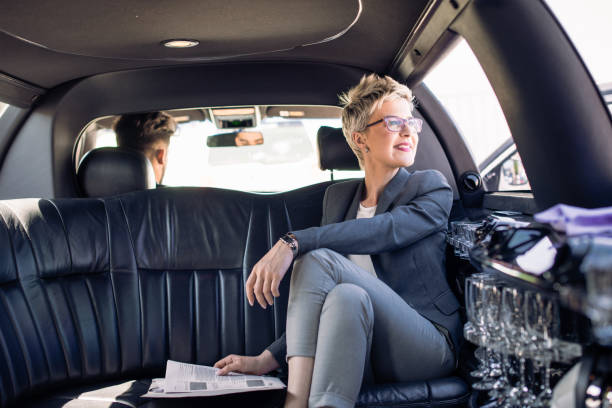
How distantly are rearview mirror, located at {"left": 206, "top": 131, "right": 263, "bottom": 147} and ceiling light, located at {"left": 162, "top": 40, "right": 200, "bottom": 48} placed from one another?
0.57 m

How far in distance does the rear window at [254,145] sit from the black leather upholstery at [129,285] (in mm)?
301

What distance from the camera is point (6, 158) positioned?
2736 mm

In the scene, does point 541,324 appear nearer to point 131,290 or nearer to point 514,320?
point 514,320

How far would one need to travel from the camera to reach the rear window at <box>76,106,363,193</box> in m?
2.84

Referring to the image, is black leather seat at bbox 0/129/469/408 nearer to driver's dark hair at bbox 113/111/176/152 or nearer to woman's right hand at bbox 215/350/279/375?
woman's right hand at bbox 215/350/279/375

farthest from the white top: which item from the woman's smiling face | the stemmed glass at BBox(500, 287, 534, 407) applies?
the stemmed glass at BBox(500, 287, 534, 407)

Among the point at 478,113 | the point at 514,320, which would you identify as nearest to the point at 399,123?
the point at 478,113

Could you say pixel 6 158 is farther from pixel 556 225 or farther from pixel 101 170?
pixel 556 225

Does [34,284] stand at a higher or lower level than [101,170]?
lower

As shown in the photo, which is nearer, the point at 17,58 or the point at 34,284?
the point at 34,284

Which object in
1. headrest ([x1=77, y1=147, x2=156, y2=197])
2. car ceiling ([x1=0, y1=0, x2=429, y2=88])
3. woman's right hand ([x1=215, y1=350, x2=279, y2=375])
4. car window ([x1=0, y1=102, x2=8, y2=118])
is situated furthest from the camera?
car window ([x1=0, y1=102, x2=8, y2=118])

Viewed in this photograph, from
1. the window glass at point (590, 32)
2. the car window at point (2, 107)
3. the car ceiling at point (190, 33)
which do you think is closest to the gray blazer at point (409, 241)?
the car ceiling at point (190, 33)

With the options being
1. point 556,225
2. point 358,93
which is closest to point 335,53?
point 358,93

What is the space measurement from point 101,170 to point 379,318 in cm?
146
